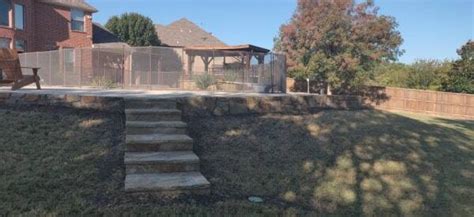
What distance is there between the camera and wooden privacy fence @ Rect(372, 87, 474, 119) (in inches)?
871

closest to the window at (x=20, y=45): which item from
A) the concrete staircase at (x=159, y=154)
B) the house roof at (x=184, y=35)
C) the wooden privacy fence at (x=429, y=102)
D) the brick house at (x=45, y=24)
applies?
the brick house at (x=45, y=24)

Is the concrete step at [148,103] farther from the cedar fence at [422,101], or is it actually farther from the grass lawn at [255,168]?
the cedar fence at [422,101]

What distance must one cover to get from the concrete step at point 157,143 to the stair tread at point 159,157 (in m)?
0.11

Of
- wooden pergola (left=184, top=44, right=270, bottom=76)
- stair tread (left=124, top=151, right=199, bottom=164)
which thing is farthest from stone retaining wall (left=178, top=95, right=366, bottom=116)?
wooden pergola (left=184, top=44, right=270, bottom=76)

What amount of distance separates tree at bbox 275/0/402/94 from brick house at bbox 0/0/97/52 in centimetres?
1368

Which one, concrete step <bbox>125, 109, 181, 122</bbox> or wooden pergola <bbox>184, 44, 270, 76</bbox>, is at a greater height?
wooden pergola <bbox>184, 44, 270, 76</bbox>

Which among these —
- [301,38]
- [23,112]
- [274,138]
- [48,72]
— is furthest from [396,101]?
[23,112]

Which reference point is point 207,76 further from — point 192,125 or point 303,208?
point 303,208

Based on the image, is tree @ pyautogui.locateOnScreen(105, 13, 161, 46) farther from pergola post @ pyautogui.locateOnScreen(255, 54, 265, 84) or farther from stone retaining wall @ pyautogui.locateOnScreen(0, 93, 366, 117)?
stone retaining wall @ pyautogui.locateOnScreen(0, 93, 366, 117)

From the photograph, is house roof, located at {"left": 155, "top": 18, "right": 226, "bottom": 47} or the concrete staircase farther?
house roof, located at {"left": 155, "top": 18, "right": 226, "bottom": 47}

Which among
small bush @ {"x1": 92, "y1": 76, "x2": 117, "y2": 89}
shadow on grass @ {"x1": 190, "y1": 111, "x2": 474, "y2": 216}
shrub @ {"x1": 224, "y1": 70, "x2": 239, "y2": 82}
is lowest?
shadow on grass @ {"x1": 190, "y1": 111, "x2": 474, "y2": 216}

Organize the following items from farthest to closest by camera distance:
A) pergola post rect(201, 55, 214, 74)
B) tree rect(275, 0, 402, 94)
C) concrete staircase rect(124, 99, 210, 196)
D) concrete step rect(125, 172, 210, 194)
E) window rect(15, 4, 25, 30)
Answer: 1. window rect(15, 4, 25, 30)
2. tree rect(275, 0, 402, 94)
3. pergola post rect(201, 55, 214, 74)
4. concrete staircase rect(124, 99, 210, 196)
5. concrete step rect(125, 172, 210, 194)

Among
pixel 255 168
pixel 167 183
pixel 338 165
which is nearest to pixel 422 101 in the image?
pixel 338 165

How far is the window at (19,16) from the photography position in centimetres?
2547
